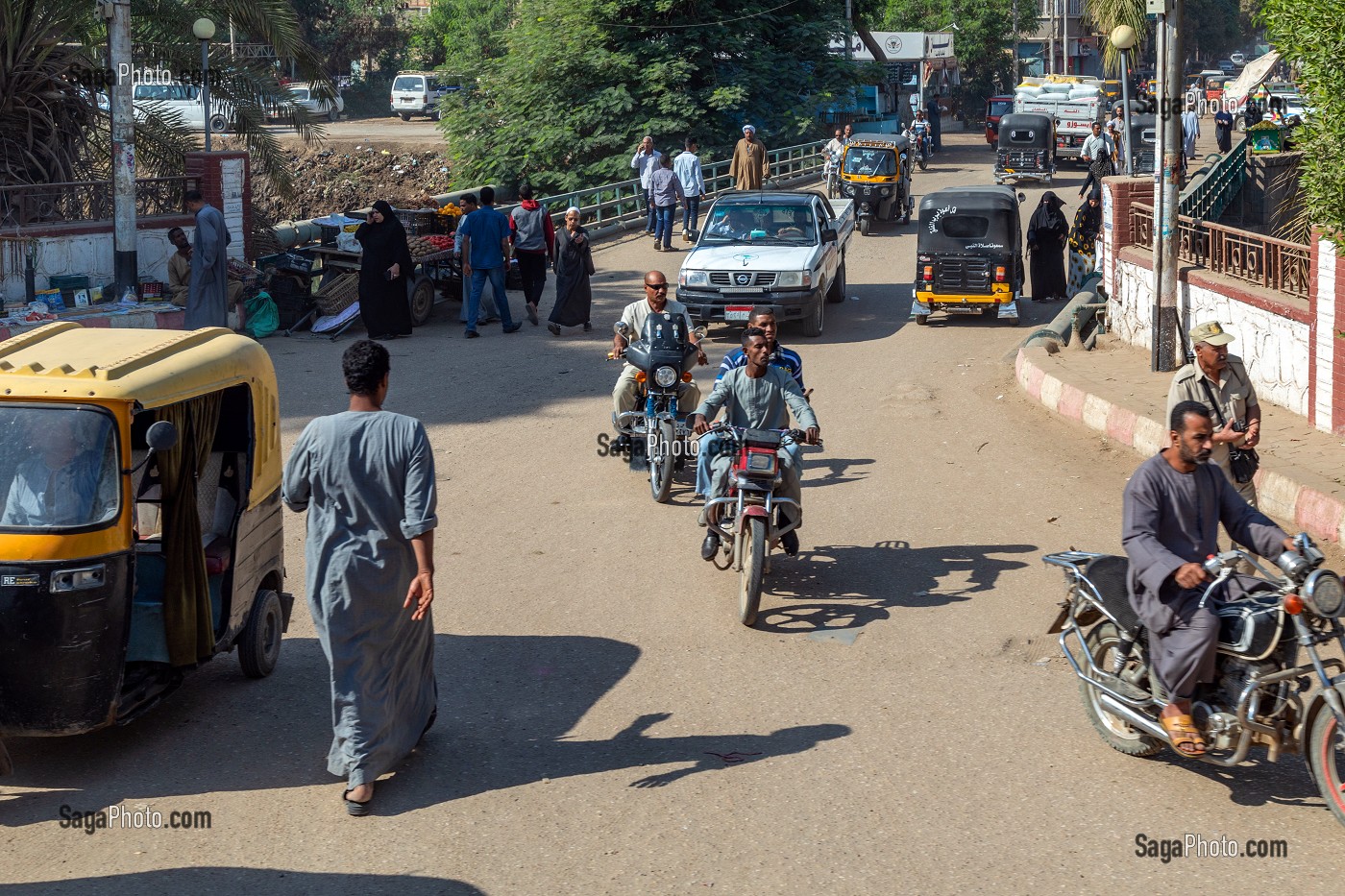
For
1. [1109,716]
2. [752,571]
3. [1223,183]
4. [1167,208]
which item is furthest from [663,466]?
[1223,183]

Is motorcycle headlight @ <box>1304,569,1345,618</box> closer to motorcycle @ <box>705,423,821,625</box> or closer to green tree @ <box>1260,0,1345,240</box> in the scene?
motorcycle @ <box>705,423,821,625</box>

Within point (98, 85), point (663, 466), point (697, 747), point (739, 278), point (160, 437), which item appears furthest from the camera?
point (98, 85)

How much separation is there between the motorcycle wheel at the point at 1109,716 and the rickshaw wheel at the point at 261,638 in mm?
3994

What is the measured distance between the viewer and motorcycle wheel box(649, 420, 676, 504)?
10.8 metres

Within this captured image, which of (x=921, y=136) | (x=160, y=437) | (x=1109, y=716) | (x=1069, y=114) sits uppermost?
(x=1069, y=114)

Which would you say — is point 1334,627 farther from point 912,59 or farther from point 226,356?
point 912,59

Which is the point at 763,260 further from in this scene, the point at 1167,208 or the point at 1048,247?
the point at 1167,208

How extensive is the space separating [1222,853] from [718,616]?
3448mm

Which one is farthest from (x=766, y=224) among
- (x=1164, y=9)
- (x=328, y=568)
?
(x=328, y=568)

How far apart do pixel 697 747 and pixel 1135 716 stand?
1882 millimetres

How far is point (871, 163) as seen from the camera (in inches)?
1153

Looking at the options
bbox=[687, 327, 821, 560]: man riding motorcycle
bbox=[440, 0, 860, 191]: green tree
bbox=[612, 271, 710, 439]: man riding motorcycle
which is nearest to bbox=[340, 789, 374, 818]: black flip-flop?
bbox=[687, 327, 821, 560]: man riding motorcycle

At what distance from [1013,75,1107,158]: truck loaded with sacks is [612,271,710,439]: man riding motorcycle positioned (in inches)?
1326

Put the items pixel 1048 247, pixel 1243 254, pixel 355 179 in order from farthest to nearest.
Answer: pixel 355 179
pixel 1048 247
pixel 1243 254
